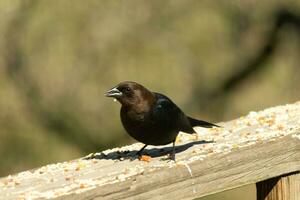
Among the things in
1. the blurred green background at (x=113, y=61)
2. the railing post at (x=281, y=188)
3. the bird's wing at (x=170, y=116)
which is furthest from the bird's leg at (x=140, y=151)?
the blurred green background at (x=113, y=61)

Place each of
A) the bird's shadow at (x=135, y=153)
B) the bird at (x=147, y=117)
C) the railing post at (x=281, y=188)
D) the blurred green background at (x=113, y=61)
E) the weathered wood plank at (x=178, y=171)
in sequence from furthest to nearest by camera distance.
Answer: the blurred green background at (x=113, y=61), the bird at (x=147, y=117), the bird's shadow at (x=135, y=153), the railing post at (x=281, y=188), the weathered wood plank at (x=178, y=171)

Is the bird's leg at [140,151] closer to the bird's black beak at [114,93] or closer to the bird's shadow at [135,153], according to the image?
the bird's shadow at [135,153]

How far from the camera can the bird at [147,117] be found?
4547 mm

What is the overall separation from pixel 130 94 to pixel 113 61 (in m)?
4.61

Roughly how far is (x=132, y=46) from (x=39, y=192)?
224 inches

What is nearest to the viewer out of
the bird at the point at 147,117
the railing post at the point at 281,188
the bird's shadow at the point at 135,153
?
the railing post at the point at 281,188

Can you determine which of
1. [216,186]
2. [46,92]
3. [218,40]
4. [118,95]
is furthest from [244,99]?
[216,186]

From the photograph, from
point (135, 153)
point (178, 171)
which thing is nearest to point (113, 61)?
point (135, 153)

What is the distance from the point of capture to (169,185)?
3684 mm

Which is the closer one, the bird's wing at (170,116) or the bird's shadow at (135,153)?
the bird's shadow at (135,153)

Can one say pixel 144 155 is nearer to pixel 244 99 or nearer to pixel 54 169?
pixel 54 169

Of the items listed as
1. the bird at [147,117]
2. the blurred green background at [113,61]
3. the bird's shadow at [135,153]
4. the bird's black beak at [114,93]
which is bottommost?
the bird's shadow at [135,153]

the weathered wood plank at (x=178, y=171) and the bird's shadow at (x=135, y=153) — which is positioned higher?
the bird's shadow at (x=135, y=153)

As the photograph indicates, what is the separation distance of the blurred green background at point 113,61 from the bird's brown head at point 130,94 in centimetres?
445
